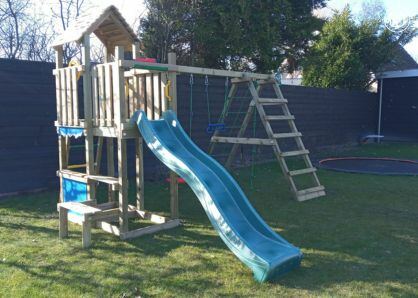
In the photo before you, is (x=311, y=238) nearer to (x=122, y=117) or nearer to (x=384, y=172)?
(x=122, y=117)

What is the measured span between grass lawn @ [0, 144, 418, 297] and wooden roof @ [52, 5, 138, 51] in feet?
7.87

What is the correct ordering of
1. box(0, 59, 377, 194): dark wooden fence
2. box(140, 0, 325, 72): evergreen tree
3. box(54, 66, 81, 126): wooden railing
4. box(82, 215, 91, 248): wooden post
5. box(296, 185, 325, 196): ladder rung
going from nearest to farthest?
1. box(82, 215, 91, 248): wooden post
2. box(54, 66, 81, 126): wooden railing
3. box(0, 59, 377, 194): dark wooden fence
4. box(296, 185, 325, 196): ladder rung
5. box(140, 0, 325, 72): evergreen tree

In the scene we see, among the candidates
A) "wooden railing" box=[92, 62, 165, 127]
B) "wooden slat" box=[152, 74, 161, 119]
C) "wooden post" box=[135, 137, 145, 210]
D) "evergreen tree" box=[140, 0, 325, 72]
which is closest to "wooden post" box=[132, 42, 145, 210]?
"wooden post" box=[135, 137, 145, 210]

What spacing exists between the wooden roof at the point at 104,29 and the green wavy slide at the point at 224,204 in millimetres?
1253

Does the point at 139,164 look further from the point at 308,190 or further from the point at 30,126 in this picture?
the point at 308,190

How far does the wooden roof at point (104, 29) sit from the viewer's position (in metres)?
4.86

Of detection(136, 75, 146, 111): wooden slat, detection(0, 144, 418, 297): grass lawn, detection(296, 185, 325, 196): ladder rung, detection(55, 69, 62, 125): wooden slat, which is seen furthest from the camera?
detection(296, 185, 325, 196): ladder rung

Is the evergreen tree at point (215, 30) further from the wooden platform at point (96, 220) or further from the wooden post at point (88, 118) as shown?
the wooden platform at point (96, 220)

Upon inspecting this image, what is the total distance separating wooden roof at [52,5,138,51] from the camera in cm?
486

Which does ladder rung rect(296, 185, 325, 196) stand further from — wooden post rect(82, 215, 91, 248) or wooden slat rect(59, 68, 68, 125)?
wooden slat rect(59, 68, 68, 125)

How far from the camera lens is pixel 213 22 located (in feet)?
37.5

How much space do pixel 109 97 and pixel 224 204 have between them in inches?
77.3

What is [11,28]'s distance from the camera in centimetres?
1369

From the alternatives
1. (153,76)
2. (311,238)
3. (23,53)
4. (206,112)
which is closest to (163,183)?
(206,112)
